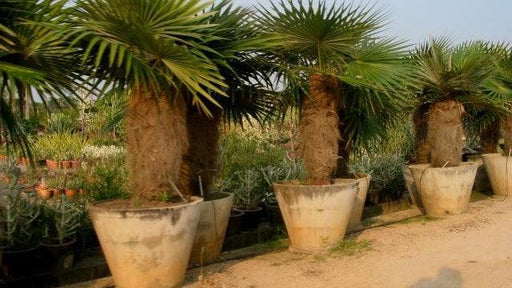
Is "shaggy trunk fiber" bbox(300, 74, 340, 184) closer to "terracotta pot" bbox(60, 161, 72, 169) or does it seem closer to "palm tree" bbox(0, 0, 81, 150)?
"palm tree" bbox(0, 0, 81, 150)

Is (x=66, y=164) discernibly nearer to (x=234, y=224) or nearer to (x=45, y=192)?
(x=45, y=192)

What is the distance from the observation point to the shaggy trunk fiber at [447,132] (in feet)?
21.7

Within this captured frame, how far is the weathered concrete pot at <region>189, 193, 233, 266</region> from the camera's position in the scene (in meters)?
4.55

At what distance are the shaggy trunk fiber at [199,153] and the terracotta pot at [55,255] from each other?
1.10m

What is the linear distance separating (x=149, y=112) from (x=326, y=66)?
187 cm

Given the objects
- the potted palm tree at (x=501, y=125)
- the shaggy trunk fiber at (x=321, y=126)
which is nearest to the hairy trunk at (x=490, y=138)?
the potted palm tree at (x=501, y=125)

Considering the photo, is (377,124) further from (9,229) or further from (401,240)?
(9,229)

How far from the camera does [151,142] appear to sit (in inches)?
151

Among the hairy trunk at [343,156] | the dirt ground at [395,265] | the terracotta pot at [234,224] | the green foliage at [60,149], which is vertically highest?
the green foliage at [60,149]

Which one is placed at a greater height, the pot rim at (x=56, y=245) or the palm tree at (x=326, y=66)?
the palm tree at (x=326, y=66)

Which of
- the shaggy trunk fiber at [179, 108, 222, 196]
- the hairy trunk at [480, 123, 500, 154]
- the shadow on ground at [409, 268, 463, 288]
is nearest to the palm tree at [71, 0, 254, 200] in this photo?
the shaggy trunk fiber at [179, 108, 222, 196]

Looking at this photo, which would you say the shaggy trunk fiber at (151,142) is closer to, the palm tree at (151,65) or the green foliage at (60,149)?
the palm tree at (151,65)

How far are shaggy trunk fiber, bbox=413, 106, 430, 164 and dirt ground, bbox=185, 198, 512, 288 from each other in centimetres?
168

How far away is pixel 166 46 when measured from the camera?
11.4 ft
